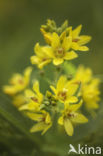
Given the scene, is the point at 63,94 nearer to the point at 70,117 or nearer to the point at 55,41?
the point at 70,117

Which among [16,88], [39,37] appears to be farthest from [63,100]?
[39,37]

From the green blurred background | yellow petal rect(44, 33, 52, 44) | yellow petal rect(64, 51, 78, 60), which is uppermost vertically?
the green blurred background

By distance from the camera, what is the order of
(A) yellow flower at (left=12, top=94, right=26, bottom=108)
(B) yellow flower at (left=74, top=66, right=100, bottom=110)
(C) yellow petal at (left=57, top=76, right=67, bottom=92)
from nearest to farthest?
1. (C) yellow petal at (left=57, top=76, right=67, bottom=92)
2. (B) yellow flower at (left=74, top=66, right=100, bottom=110)
3. (A) yellow flower at (left=12, top=94, right=26, bottom=108)

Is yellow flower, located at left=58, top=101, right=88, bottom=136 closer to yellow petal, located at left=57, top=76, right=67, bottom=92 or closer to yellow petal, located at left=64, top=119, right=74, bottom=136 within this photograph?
yellow petal, located at left=64, top=119, right=74, bottom=136

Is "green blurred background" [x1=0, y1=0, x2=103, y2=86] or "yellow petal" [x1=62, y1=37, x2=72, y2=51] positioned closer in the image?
"yellow petal" [x1=62, y1=37, x2=72, y2=51]

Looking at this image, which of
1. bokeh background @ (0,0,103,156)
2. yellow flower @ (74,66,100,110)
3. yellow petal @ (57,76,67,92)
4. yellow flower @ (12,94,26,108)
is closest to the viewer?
yellow petal @ (57,76,67,92)

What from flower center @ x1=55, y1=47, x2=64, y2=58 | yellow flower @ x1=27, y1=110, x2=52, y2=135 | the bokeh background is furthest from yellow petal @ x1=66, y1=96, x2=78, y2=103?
the bokeh background
